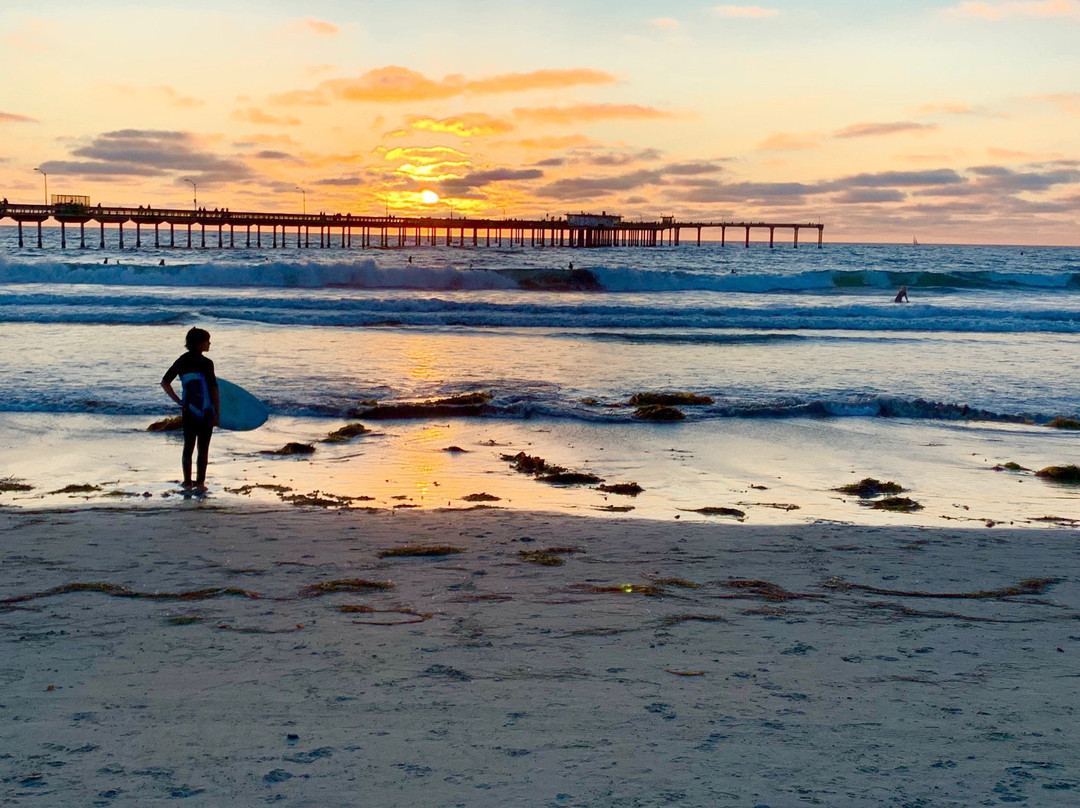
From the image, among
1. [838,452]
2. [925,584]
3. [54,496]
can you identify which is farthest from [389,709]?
[838,452]

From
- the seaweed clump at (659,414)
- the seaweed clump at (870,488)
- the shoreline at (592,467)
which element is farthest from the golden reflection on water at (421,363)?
the seaweed clump at (870,488)

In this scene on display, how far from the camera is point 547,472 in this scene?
957 cm

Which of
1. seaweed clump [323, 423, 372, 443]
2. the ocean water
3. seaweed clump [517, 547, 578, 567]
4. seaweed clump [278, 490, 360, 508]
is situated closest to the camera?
seaweed clump [517, 547, 578, 567]

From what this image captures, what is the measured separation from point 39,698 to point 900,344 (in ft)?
80.0

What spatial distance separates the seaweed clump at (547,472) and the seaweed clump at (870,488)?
2.28 m

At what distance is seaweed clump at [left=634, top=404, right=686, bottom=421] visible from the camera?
12914mm

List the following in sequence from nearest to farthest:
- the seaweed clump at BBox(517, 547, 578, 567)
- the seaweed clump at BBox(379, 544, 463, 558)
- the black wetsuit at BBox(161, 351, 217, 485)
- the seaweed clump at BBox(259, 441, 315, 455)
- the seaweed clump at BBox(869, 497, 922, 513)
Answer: the seaweed clump at BBox(517, 547, 578, 567) → the seaweed clump at BBox(379, 544, 463, 558) → the seaweed clump at BBox(869, 497, 922, 513) → the black wetsuit at BBox(161, 351, 217, 485) → the seaweed clump at BBox(259, 441, 315, 455)

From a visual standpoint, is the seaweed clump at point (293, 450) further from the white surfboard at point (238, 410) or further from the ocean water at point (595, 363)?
the white surfboard at point (238, 410)

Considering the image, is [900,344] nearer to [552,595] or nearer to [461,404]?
[461,404]

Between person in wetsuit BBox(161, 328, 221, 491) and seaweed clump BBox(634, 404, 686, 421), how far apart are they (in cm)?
585

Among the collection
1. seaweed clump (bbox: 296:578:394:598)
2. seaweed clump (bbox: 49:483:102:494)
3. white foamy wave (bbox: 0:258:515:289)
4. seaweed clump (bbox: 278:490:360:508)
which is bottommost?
seaweed clump (bbox: 49:483:102:494)

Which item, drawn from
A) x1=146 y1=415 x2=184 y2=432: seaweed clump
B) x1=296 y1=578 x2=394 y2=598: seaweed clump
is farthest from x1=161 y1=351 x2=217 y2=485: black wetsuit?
x1=296 y1=578 x2=394 y2=598: seaweed clump

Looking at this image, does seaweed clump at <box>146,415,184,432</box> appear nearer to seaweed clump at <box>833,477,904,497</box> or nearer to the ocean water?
Result: the ocean water

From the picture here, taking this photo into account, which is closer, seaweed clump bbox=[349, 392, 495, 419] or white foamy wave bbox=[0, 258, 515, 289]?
seaweed clump bbox=[349, 392, 495, 419]
